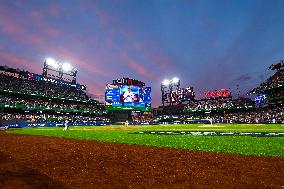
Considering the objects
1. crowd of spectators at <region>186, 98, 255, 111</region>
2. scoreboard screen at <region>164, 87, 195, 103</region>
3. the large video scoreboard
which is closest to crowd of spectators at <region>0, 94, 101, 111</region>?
the large video scoreboard

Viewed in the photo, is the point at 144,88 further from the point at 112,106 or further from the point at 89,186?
the point at 89,186

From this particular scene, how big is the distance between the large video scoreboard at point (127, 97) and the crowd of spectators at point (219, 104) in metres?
23.1

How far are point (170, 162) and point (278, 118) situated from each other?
4937 cm

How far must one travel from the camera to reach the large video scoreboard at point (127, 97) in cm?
6750

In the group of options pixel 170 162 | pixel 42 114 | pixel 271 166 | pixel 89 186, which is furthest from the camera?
pixel 42 114

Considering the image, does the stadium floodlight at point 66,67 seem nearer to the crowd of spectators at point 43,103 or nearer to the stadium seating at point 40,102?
the stadium seating at point 40,102

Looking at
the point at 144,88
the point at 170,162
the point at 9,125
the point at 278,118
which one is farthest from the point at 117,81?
the point at 170,162

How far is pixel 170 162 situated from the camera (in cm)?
695

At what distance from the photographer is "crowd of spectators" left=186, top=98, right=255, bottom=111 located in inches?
2758

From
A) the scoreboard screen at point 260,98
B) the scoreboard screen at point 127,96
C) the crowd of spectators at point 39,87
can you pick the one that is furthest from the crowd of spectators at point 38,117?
the scoreboard screen at point 260,98

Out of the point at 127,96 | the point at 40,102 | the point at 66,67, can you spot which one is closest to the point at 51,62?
the point at 66,67

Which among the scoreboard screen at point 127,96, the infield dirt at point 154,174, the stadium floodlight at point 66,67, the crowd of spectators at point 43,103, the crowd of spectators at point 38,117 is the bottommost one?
the infield dirt at point 154,174

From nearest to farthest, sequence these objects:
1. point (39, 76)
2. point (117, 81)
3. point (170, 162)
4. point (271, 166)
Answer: point (271, 166) < point (170, 162) < point (39, 76) < point (117, 81)

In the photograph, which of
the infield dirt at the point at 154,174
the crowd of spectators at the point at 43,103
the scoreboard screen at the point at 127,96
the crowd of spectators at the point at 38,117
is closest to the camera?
the infield dirt at the point at 154,174
